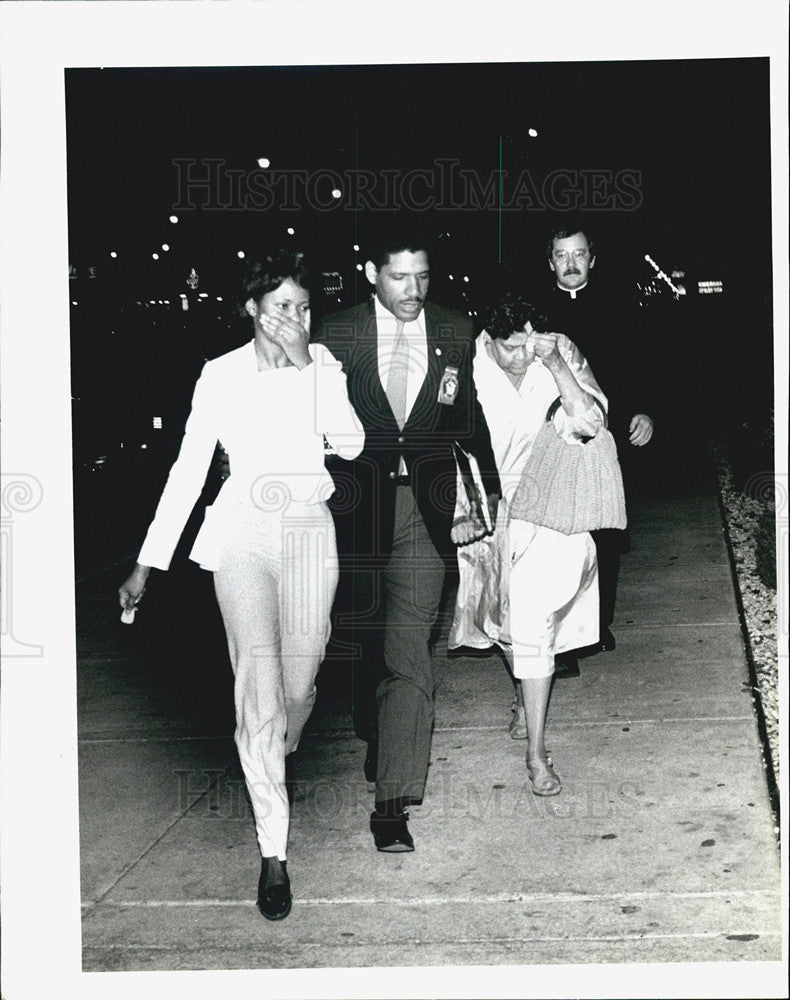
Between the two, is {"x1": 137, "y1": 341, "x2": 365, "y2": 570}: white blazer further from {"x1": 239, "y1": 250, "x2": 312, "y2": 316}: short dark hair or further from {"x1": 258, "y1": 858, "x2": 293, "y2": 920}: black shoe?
{"x1": 258, "y1": 858, "x2": 293, "y2": 920}: black shoe

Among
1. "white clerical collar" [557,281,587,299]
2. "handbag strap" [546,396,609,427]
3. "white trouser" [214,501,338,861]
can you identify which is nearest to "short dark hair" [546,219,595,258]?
"white clerical collar" [557,281,587,299]

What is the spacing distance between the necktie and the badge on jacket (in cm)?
13

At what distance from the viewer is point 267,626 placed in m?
4.59

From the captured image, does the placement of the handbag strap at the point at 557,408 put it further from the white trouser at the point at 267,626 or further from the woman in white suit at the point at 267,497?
the white trouser at the point at 267,626

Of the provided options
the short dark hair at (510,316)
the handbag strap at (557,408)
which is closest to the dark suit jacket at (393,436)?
the short dark hair at (510,316)

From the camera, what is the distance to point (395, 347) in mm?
4766

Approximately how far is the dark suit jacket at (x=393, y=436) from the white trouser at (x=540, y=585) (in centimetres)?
40

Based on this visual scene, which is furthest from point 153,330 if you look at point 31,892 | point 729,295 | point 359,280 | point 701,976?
point 701,976

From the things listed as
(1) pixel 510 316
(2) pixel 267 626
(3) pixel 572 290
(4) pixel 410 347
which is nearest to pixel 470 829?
(2) pixel 267 626

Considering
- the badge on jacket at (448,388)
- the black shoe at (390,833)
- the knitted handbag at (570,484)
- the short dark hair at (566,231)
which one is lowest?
the black shoe at (390,833)

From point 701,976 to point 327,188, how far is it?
2634 mm

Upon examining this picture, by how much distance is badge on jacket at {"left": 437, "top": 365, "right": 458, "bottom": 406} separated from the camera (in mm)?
4805

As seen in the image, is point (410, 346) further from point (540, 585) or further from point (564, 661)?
point (564, 661)

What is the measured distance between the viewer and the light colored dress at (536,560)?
499 cm
